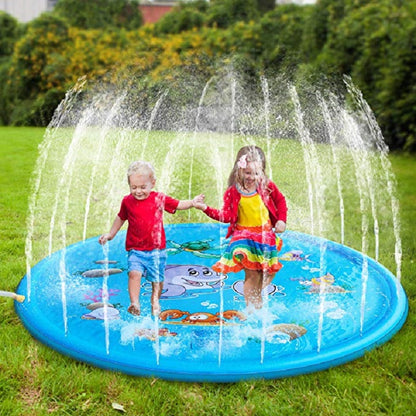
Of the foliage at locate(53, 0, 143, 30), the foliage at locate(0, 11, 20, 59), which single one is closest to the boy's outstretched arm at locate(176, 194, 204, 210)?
the foliage at locate(53, 0, 143, 30)

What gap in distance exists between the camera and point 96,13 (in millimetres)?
21266

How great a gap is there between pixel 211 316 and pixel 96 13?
20.1 metres

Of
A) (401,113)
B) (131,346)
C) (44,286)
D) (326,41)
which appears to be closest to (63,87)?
(326,41)

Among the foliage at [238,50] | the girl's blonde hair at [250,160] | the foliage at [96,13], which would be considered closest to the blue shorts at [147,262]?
the girl's blonde hair at [250,160]

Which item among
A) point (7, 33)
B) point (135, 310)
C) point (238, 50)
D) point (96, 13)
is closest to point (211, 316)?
point (135, 310)

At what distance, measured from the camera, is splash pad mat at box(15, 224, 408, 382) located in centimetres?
304

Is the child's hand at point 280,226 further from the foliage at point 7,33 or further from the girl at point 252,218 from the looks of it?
the foliage at point 7,33

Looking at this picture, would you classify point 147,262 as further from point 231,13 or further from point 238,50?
point 231,13

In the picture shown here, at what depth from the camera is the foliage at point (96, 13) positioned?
20922 millimetres

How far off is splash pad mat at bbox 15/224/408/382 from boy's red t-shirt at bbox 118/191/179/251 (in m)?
0.47

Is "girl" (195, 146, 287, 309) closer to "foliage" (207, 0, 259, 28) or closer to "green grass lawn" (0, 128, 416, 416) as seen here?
"green grass lawn" (0, 128, 416, 416)

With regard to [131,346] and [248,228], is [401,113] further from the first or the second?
[131,346]

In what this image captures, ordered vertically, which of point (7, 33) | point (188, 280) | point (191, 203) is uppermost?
point (7, 33)

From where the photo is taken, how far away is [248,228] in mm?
3729
